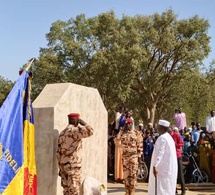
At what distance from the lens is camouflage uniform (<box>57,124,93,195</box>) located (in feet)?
20.4

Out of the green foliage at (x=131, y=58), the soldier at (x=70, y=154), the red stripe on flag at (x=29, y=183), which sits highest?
the green foliage at (x=131, y=58)

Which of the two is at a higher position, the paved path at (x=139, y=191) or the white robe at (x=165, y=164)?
the white robe at (x=165, y=164)

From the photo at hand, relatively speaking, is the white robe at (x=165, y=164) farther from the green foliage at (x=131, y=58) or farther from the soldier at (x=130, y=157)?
the green foliage at (x=131, y=58)

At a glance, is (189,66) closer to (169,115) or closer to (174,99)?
(174,99)

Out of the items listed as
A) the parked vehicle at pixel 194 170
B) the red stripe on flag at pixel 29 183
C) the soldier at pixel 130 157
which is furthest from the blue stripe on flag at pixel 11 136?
the parked vehicle at pixel 194 170

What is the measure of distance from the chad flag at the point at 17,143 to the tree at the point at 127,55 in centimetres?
2316

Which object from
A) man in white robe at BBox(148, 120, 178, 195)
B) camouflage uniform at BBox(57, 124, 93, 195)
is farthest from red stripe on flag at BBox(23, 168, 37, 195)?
man in white robe at BBox(148, 120, 178, 195)

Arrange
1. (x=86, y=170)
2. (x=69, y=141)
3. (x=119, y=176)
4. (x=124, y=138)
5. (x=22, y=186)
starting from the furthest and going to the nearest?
1. (x=119, y=176)
2. (x=124, y=138)
3. (x=86, y=170)
4. (x=69, y=141)
5. (x=22, y=186)

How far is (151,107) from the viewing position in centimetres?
3319

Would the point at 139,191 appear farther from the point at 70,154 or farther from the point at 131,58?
the point at 131,58

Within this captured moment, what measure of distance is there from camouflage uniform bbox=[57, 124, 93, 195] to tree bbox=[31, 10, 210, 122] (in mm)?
22290

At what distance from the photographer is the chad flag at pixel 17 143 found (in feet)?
16.2

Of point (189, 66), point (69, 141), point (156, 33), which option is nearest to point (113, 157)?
point (69, 141)

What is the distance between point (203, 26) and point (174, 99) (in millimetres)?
7518
